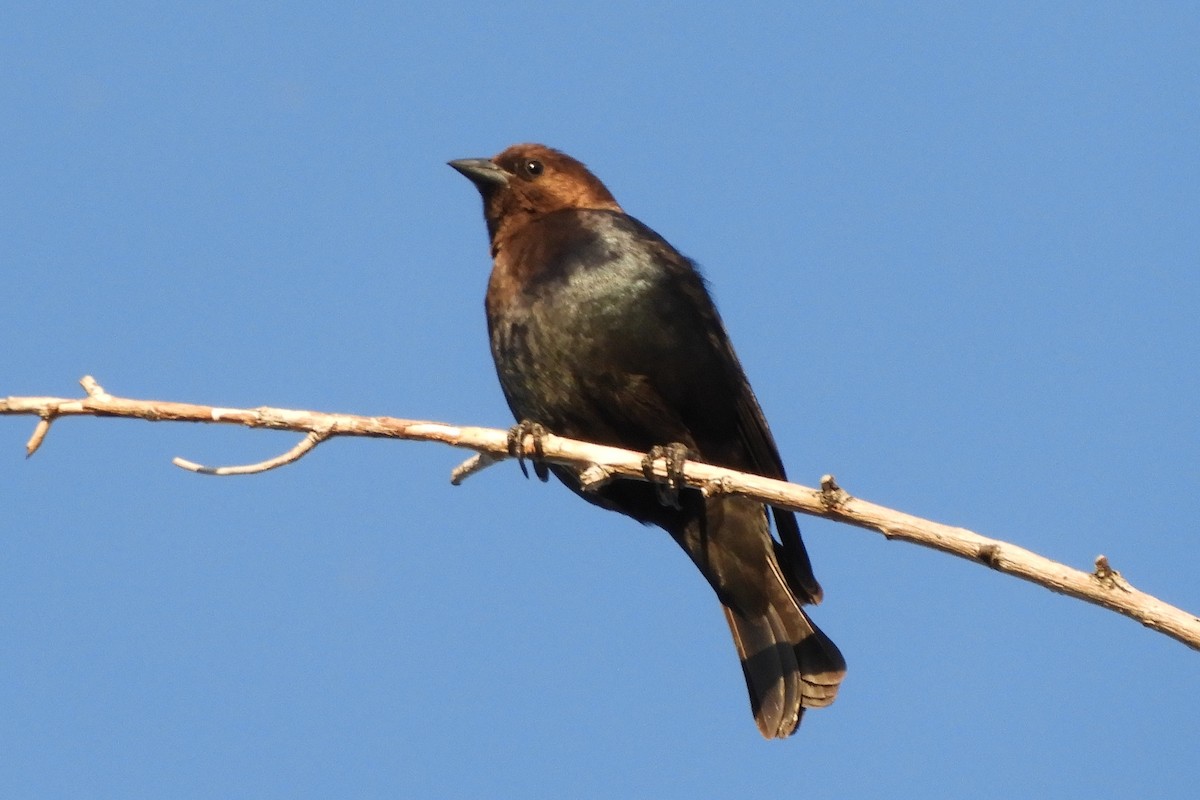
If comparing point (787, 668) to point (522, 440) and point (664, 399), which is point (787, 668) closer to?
point (664, 399)

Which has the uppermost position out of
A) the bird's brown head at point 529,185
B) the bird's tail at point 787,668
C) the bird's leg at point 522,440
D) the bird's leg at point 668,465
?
the bird's brown head at point 529,185

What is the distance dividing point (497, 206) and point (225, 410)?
2.39 meters

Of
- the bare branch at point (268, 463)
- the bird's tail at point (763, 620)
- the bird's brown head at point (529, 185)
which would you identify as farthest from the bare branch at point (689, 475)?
the bird's brown head at point (529, 185)

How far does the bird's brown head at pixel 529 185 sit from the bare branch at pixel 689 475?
5.35ft

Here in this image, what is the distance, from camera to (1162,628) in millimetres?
3213

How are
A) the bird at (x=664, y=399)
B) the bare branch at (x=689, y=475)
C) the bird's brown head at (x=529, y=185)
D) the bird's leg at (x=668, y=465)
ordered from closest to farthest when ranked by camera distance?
the bare branch at (x=689, y=475)
the bird's leg at (x=668, y=465)
the bird at (x=664, y=399)
the bird's brown head at (x=529, y=185)

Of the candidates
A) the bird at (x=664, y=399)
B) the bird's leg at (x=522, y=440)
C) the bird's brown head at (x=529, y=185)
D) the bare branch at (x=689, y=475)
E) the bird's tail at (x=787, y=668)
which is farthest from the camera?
the bird's brown head at (x=529, y=185)

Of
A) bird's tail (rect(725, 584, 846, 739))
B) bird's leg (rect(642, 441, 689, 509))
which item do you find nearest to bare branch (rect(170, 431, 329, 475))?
bird's leg (rect(642, 441, 689, 509))

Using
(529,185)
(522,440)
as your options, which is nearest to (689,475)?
(522,440)

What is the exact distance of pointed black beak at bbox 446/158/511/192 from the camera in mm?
6449

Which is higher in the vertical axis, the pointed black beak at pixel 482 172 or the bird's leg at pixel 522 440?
the pointed black beak at pixel 482 172

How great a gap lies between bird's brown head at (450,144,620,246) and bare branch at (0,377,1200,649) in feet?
5.35

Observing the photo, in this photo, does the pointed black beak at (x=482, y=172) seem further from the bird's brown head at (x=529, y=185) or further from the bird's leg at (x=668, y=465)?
the bird's leg at (x=668, y=465)

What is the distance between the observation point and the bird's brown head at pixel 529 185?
635cm
